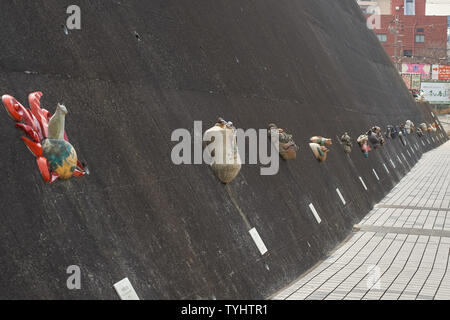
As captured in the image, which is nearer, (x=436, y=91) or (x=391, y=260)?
(x=391, y=260)

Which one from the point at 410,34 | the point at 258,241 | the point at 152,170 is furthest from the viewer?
the point at 410,34

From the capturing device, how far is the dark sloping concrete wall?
416 cm

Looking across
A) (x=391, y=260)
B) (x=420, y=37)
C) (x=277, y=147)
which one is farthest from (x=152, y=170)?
(x=420, y=37)

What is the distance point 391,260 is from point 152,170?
428 centimetres

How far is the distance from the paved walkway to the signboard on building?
153ft

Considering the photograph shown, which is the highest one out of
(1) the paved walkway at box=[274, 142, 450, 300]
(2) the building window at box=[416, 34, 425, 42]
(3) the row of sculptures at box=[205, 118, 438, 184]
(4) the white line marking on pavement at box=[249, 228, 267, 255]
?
(2) the building window at box=[416, 34, 425, 42]

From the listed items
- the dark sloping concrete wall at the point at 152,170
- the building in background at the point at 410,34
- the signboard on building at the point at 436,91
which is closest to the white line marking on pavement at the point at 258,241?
the dark sloping concrete wall at the point at 152,170

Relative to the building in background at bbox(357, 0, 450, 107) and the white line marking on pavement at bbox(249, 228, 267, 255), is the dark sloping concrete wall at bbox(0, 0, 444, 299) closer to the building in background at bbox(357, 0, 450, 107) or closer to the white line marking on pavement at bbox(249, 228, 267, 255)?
the white line marking on pavement at bbox(249, 228, 267, 255)

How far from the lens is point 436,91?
2322 inches

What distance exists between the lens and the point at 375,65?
23703mm

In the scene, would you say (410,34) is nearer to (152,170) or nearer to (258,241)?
(258,241)

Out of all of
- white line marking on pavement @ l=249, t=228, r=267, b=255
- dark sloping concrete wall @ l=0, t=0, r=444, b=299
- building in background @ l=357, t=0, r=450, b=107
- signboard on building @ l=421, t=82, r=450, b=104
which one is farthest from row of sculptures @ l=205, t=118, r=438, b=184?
building in background @ l=357, t=0, r=450, b=107

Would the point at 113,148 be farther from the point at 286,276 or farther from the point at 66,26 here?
the point at 286,276

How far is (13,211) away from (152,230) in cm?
141
